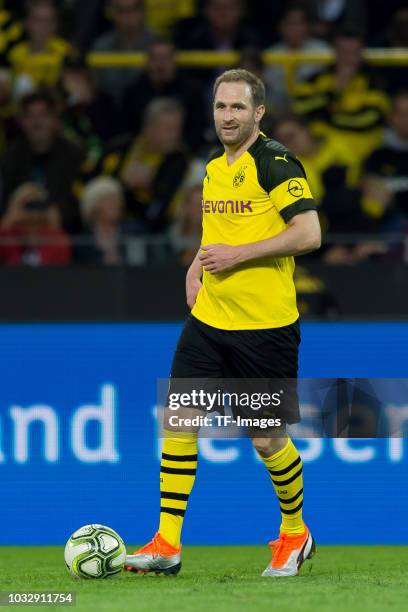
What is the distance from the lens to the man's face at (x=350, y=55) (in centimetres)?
1121

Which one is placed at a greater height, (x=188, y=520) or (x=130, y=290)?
(x=130, y=290)

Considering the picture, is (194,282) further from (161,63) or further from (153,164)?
(161,63)

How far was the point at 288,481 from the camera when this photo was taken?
6.16 meters

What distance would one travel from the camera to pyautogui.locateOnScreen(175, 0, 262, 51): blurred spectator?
1194 cm

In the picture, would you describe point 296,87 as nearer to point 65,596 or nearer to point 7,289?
point 7,289

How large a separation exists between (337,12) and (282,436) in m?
7.27

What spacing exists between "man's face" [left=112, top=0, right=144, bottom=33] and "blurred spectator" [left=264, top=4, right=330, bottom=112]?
1109mm

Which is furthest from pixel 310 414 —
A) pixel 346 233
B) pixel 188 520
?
pixel 346 233

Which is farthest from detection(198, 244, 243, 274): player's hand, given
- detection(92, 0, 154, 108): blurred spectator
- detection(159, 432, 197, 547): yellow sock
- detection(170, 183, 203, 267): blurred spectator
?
detection(92, 0, 154, 108): blurred spectator

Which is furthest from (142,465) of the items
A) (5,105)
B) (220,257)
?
(5,105)

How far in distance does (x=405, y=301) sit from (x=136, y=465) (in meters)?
2.33

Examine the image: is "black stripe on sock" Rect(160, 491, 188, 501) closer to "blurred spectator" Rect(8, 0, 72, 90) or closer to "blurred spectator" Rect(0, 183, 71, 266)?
"blurred spectator" Rect(0, 183, 71, 266)

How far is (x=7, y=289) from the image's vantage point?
8922mm

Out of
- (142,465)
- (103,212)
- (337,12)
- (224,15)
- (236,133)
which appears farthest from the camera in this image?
(337,12)
